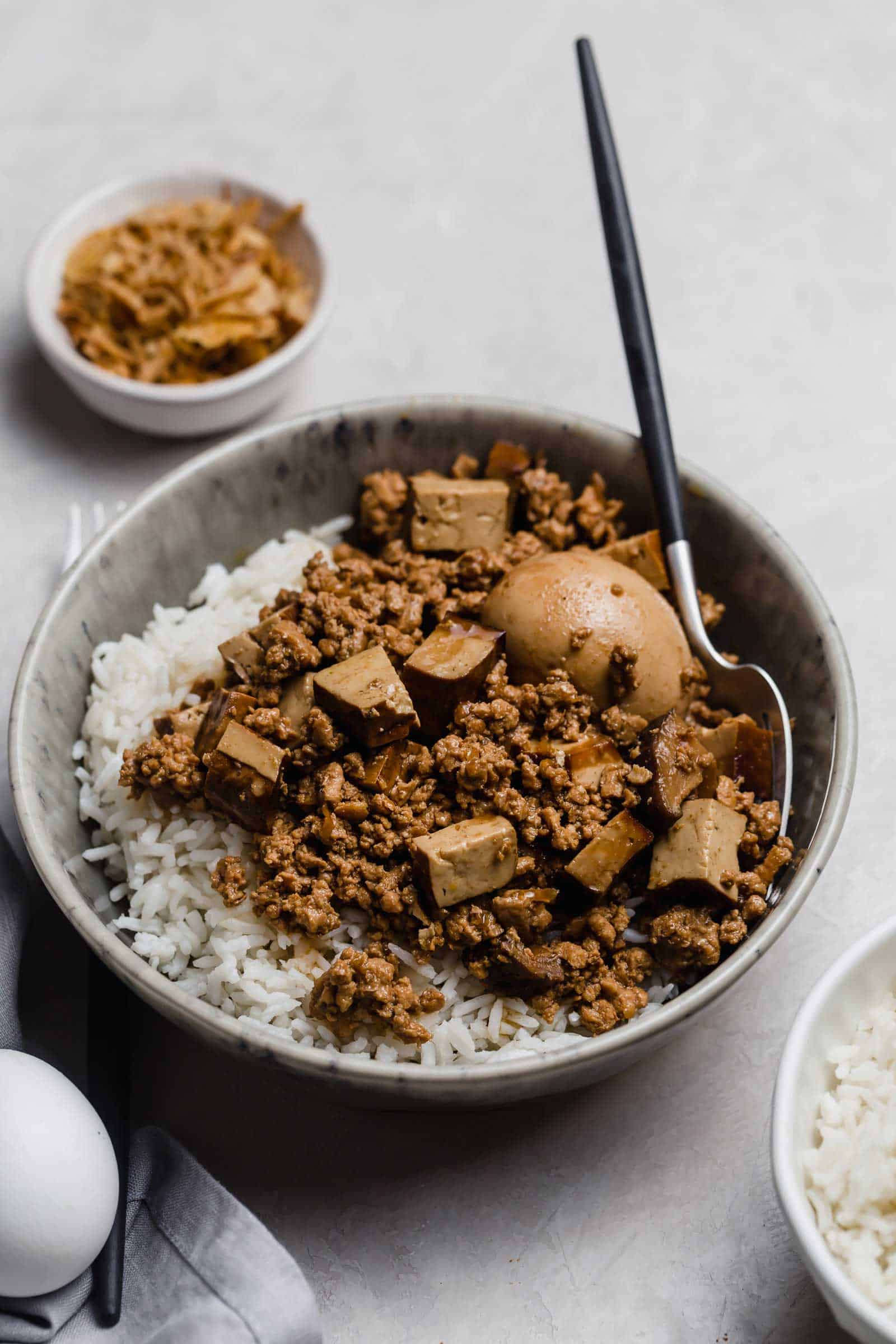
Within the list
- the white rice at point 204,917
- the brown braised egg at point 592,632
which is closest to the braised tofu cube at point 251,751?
the white rice at point 204,917

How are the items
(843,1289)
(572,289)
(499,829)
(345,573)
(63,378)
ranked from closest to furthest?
1. (843,1289)
2. (499,829)
3. (345,573)
4. (63,378)
5. (572,289)

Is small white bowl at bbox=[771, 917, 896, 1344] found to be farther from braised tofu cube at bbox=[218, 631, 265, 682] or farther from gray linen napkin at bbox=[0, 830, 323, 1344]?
braised tofu cube at bbox=[218, 631, 265, 682]

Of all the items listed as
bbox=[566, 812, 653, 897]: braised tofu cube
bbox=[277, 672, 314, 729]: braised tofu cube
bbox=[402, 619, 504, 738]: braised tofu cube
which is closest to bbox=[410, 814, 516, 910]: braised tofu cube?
bbox=[566, 812, 653, 897]: braised tofu cube

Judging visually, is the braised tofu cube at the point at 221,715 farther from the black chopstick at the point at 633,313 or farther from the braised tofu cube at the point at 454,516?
the black chopstick at the point at 633,313

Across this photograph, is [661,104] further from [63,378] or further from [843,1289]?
[843,1289]

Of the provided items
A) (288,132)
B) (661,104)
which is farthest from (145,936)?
(661,104)

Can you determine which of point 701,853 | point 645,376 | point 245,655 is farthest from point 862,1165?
point 645,376
